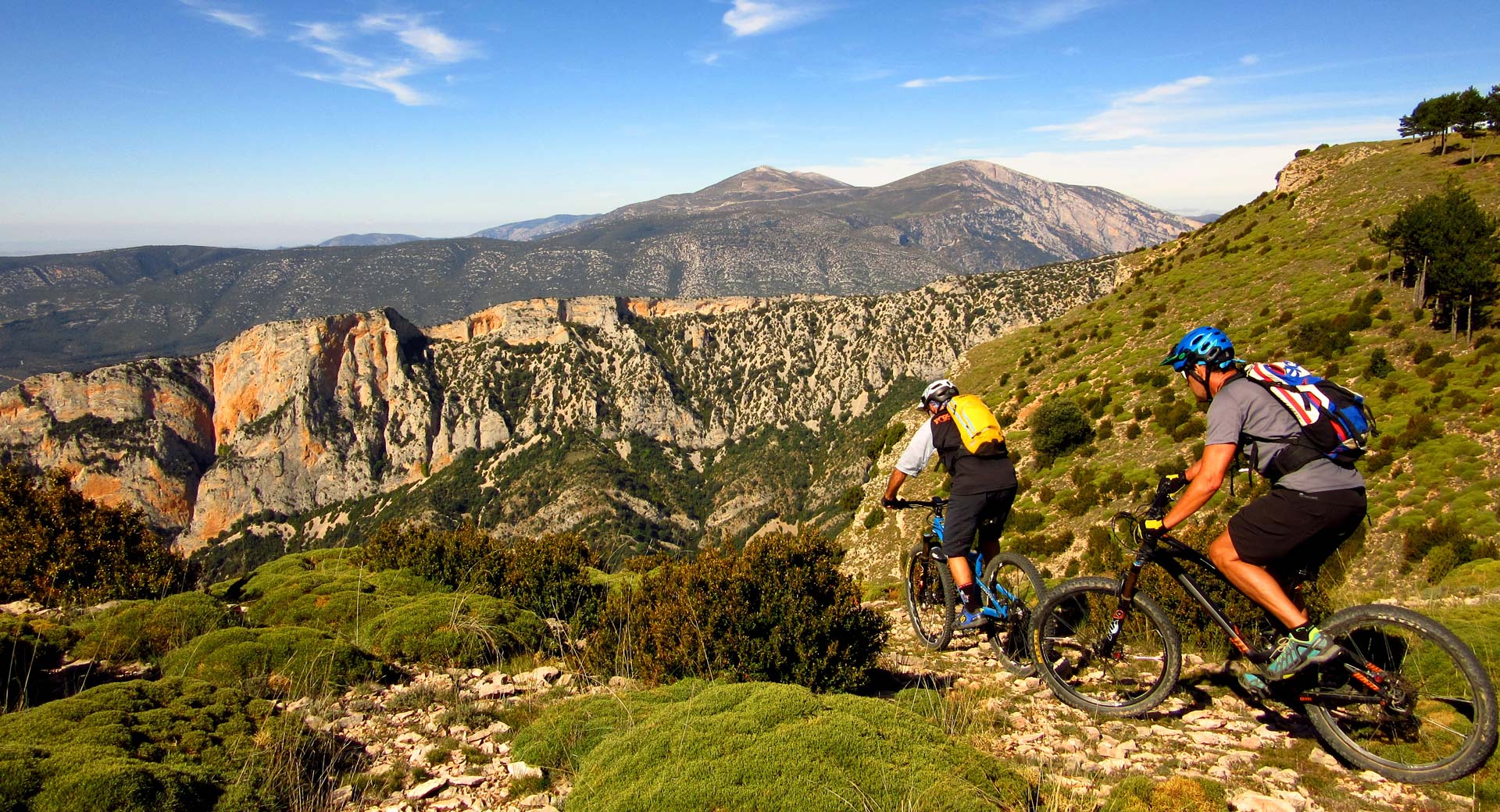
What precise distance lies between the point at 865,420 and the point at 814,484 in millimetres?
16993

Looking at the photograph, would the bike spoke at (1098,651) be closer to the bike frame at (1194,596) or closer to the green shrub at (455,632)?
Result: the bike frame at (1194,596)

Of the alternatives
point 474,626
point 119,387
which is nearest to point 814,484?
point 474,626

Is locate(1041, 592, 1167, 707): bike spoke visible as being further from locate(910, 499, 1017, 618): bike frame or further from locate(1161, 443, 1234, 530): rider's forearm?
locate(1161, 443, 1234, 530): rider's forearm

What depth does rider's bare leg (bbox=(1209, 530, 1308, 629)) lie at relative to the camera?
181 inches

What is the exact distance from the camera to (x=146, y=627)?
8.59m

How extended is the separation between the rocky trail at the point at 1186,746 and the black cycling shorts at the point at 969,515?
1.36 metres

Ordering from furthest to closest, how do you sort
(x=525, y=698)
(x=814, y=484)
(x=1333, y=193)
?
(x=814, y=484) < (x=1333, y=193) < (x=525, y=698)

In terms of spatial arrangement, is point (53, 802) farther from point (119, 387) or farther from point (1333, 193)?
point (119, 387)

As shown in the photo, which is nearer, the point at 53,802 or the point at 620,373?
the point at 53,802

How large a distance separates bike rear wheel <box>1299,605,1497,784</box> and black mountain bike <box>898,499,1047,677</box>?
81.2 inches

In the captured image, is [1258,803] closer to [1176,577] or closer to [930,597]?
[1176,577]

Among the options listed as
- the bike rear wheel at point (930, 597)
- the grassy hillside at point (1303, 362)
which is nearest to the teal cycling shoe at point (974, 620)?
the bike rear wheel at point (930, 597)

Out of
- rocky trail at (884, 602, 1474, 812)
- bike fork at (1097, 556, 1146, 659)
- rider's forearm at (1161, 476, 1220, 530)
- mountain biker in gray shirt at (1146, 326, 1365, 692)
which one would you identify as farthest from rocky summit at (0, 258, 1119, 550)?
mountain biker in gray shirt at (1146, 326, 1365, 692)

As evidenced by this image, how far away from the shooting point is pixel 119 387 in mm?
121750
